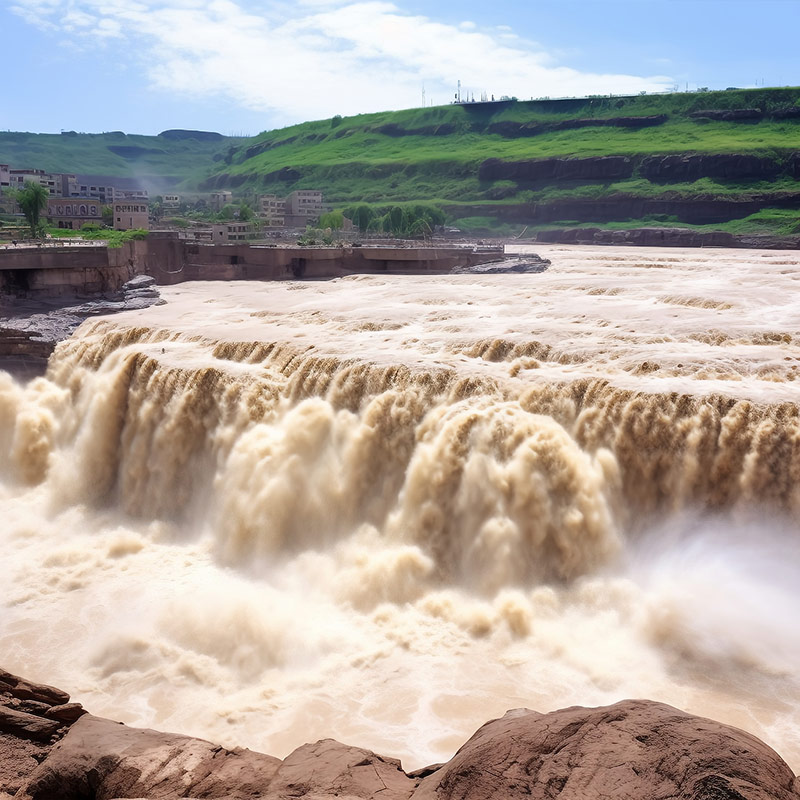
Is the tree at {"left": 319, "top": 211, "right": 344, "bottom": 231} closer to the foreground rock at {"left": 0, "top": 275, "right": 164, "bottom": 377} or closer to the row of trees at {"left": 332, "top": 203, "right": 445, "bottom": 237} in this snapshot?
the row of trees at {"left": 332, "top": 203, "right": 445, "bottom": 237}

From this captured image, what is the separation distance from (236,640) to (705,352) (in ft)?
38.1

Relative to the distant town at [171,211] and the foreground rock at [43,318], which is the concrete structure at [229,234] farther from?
the foreground rock at [43,318]

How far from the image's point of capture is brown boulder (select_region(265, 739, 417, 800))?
7.85 meters

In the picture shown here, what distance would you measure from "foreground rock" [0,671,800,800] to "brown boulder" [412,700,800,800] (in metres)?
0.01

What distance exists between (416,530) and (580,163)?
81.8 metres

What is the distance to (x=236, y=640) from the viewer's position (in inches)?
559

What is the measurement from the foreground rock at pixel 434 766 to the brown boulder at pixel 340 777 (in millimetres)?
13

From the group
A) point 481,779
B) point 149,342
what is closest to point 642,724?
point 481,779

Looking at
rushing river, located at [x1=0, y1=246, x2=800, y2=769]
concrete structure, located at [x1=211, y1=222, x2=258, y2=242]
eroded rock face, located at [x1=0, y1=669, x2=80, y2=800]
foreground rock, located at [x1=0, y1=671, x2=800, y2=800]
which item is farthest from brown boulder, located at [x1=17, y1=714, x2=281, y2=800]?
concrete structure, located at [x1=211, y1=222, x2=258, y2=242]

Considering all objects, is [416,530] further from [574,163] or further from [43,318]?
[574,163]

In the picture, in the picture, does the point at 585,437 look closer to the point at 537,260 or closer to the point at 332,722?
the point at 332,722

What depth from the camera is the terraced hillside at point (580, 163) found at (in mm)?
79688

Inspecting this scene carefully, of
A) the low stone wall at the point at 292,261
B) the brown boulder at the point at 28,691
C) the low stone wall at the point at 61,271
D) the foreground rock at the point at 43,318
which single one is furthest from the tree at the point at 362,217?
the brown boulder at the point at 28,691

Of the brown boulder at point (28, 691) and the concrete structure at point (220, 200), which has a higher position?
the concrete structure at point (220, 200)
